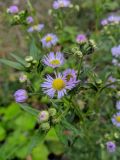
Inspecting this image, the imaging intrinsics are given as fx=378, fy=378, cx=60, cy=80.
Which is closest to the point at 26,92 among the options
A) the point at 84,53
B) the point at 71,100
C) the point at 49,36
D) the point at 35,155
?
the point at 71,100

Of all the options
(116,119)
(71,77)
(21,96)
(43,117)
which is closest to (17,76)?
(116,119)

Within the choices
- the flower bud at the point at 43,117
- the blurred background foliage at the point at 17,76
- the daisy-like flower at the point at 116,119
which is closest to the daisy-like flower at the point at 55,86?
the flower bud at the point at 43,117

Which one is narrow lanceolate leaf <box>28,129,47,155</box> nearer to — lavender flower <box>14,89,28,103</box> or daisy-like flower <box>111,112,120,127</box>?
lavender flower <box>14,89,28,103</box>

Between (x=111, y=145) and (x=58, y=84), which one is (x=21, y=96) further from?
(x=111, y=145)

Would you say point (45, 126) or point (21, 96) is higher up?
point (21, 96)

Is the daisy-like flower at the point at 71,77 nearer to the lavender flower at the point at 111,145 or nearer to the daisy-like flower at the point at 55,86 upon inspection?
the daisy-like flower at the point at 55,86

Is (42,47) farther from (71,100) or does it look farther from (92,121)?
(71,100)
